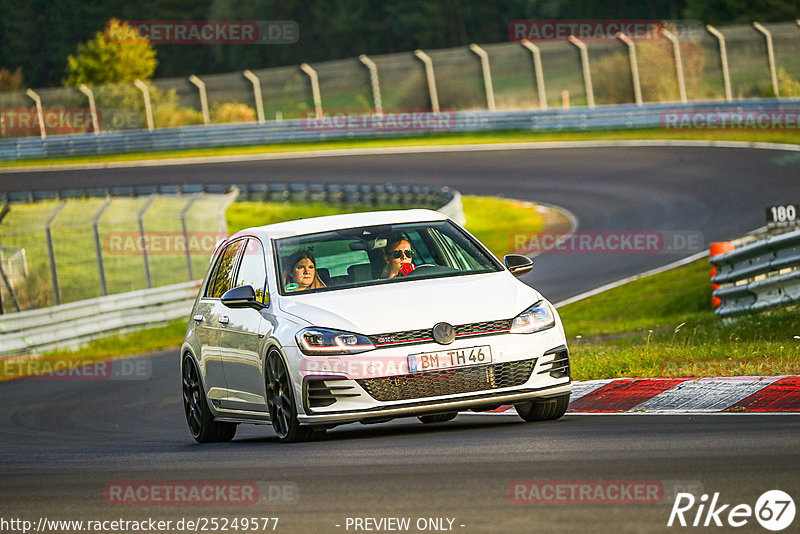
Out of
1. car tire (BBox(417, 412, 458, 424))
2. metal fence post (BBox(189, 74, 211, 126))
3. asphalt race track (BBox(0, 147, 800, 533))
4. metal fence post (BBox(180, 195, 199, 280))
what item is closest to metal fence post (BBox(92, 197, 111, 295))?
metal fence post (BBox(180, 195, 199, 280))

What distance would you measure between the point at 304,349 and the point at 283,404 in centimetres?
55

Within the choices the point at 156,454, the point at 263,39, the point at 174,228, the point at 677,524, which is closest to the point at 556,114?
the point at 174,228

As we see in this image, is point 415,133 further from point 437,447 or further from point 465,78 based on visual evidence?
point 437,447

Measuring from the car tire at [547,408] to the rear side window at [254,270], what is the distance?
6.57 ft

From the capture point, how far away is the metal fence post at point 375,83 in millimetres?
52031

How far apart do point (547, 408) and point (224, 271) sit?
3042 millimetres

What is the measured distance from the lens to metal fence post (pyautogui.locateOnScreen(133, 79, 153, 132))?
5359 centimetres

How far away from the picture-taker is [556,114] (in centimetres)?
4541

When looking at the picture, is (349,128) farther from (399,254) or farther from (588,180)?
(399,254)

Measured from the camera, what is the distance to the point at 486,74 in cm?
4972
